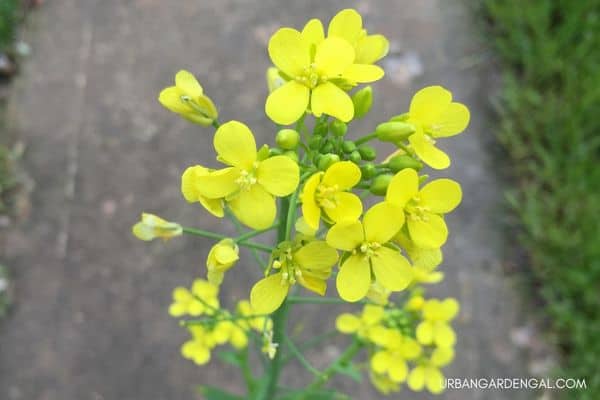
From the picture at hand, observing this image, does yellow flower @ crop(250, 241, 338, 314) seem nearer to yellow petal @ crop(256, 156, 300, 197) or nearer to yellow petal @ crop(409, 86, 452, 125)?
yellow petal @ crop(256, 156, 300, 197)

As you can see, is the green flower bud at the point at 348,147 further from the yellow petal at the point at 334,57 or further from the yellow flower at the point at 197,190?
the yellow flower at the point at 197,190

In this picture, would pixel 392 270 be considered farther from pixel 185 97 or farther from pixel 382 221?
pixel 185 97

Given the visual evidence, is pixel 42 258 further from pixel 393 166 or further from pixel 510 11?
pixel 510 11

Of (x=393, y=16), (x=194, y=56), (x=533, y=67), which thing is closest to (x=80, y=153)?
(x=194, y=56)

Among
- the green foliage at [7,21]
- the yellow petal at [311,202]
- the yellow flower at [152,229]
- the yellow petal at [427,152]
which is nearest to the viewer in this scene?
the yellow petal at [311,202]

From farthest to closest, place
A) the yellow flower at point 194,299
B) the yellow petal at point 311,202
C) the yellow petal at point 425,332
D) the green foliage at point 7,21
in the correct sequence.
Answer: the green foliage at point 7,21 → the yellow flower at point 194,299 → the yellow petal at point 425,332 → the yellow petal at point 311,202

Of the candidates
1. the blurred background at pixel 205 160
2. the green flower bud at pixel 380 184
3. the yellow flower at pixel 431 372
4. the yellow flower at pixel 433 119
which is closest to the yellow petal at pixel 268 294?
the green flower bud at pixel 380 184
